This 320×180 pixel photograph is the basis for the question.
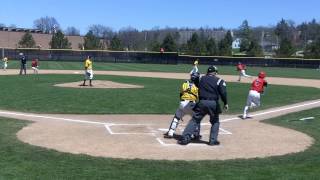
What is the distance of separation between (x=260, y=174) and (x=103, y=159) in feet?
10.0

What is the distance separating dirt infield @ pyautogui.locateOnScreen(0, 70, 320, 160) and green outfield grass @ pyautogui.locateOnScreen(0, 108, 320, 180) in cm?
54

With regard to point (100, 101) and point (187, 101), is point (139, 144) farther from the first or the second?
point (100, 101)

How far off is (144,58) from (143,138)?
2445 inches

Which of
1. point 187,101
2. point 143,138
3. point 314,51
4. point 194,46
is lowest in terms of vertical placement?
point 143,138

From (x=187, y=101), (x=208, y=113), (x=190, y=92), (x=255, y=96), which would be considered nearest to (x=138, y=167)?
(x=208, y=113)

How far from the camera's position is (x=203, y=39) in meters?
113

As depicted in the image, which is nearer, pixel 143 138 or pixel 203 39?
pixel 143 138

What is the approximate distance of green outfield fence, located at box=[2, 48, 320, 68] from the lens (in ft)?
241

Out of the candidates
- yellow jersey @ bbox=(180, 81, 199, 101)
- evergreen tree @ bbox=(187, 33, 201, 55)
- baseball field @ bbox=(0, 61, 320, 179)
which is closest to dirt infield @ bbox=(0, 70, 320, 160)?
baseball field @ bbox=(0, 61, 320, 179)

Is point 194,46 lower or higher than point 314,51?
higher

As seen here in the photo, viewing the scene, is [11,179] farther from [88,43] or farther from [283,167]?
[88,43]

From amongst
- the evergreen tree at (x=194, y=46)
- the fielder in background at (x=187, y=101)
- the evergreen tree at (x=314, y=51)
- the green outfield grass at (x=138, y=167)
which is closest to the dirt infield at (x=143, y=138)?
the fielder in background at (x=187, y=101)

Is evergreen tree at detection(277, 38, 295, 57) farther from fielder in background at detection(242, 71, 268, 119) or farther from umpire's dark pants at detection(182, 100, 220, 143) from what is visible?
umpire's dark pants at detection(182, 100, 220, 143)

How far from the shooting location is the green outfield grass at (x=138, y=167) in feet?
28.9
